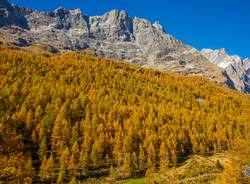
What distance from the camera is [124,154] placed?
10369 centimetres

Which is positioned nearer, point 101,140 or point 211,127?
point 101,140

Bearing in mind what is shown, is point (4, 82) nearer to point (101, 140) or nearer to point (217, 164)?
point (101, 140)

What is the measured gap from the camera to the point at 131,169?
95500mm

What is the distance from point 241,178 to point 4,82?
439 ft

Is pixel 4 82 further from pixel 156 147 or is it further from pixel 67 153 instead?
pixel 156 147

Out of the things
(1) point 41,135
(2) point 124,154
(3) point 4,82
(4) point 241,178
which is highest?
(3) point 4,82

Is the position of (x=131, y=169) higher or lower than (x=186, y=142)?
lower

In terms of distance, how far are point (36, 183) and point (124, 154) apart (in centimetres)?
3217

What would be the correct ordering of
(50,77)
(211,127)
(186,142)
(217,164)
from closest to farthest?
(217,164) → (186,142) → (211,127) → (50,77)

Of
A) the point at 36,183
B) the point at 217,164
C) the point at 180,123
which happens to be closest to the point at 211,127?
the point at 180,123

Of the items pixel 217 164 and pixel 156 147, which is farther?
pixel 156 147

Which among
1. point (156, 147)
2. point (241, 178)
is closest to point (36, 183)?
point (156, 147)

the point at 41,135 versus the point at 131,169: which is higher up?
the point at 41,135

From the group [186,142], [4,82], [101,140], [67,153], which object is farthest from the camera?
[4,82]
